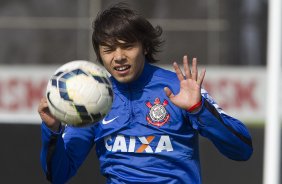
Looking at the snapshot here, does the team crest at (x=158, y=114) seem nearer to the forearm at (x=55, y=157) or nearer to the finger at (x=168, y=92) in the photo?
the finger at (x=168, y=92)

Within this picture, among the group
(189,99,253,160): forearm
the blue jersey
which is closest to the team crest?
the blue jersey

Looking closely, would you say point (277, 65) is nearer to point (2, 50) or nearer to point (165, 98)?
point (165, 98)

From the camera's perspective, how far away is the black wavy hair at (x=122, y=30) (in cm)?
412

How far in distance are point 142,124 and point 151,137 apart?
8 cm

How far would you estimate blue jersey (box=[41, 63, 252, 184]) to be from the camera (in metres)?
3.99

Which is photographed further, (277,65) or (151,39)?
(277,65)

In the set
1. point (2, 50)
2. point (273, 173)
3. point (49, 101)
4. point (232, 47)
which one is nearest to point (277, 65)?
point (273, 173)

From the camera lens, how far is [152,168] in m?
4.05

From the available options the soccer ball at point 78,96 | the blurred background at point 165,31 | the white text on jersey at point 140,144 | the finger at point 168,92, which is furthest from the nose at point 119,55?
the blurred background at point 165,31

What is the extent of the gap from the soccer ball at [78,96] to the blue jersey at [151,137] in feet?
0.75

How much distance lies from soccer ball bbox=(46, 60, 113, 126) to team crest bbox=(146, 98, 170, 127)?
241 mm

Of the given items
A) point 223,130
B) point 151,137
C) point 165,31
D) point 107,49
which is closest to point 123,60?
point 107,49

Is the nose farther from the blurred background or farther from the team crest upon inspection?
the blurred background

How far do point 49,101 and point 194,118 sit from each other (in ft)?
2.19
